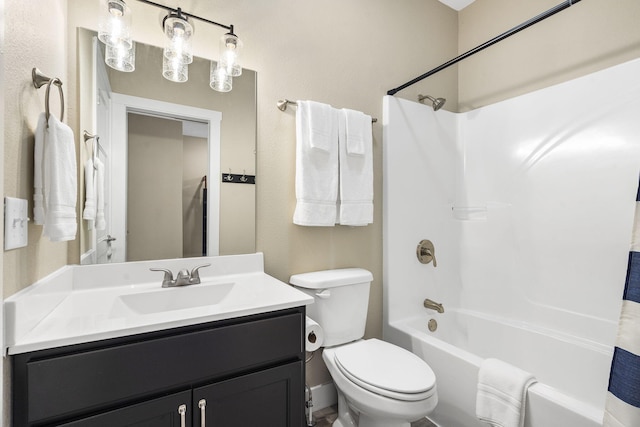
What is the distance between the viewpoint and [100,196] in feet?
4.16

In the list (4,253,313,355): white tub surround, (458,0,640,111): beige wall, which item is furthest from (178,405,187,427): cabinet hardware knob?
(458,0,640,111): beige wall

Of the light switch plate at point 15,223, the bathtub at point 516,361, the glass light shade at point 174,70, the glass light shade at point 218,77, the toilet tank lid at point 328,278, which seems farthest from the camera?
the toilet tank lid at point 328,278

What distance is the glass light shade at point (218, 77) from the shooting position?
1.44 meters

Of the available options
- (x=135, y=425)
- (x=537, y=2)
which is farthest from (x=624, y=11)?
(x=135, y=425)

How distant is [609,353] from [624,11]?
1.79 metres

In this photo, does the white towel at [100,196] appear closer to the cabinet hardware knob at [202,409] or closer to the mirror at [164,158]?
the mirror at [164,158]

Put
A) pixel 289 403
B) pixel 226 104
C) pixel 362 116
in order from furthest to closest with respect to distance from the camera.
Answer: pixel 362 116, pixel 226 104, pixel 289 403

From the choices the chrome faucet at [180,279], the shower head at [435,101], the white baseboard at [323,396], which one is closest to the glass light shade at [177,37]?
the chrome faucet at [180,279]

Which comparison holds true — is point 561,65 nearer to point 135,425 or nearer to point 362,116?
point 362,116

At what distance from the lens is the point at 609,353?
1.51 m

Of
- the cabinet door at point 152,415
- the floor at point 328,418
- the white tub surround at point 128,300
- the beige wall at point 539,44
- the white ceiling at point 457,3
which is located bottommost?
the floor at point 328,418

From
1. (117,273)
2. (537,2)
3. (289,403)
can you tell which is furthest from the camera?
(537,2)

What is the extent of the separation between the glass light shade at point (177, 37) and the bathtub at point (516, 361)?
72.5 inches

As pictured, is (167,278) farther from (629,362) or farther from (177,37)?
(629,362)
